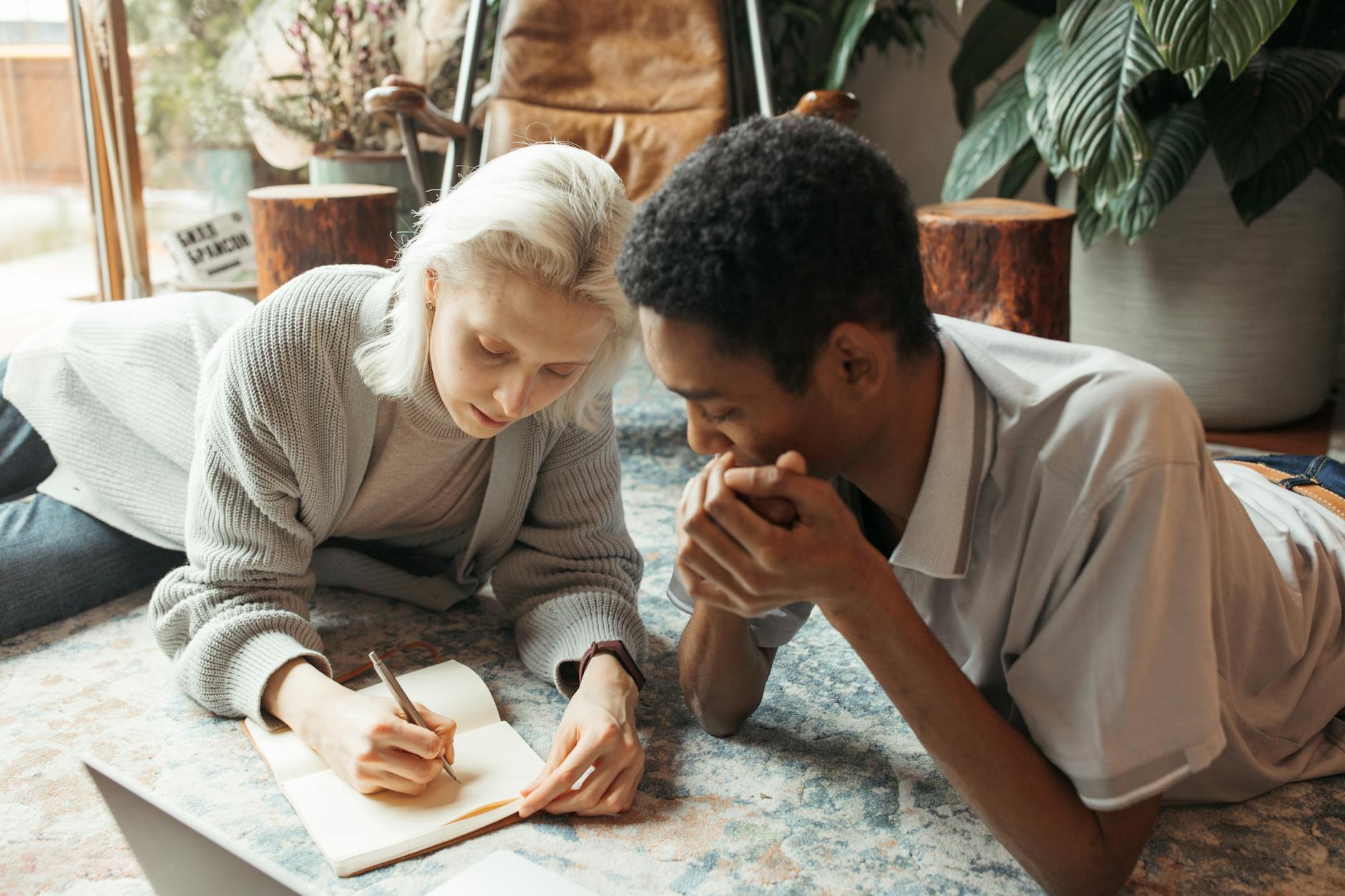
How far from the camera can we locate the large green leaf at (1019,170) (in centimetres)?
284

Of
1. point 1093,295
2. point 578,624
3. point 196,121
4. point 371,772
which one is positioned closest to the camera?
point 371,772

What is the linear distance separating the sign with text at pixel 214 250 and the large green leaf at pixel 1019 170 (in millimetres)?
1970

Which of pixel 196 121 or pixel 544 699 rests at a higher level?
pixel 196 121

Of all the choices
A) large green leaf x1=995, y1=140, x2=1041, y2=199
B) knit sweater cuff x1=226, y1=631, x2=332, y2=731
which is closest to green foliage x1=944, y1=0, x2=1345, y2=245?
large green leaf x1=995, y1=140, x2=1041, y2=199

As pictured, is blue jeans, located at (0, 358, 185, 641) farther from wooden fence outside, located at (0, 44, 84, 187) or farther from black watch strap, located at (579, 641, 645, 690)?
wooden fence outside, located at (0, 44, 84, 187)

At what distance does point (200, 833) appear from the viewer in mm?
803

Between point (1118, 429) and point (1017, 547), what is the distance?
0.45 ft

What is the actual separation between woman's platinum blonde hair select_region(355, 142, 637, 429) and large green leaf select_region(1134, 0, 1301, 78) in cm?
126

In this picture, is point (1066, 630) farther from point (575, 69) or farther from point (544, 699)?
point (575, 69)

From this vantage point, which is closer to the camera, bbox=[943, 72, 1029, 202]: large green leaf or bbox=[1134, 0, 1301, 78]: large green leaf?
bbox=[1134, 0, 1301, 78]: large green leaf

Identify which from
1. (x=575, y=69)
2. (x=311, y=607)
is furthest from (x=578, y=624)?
(x=575, y=69)

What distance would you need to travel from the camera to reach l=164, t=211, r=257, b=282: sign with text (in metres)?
3.13

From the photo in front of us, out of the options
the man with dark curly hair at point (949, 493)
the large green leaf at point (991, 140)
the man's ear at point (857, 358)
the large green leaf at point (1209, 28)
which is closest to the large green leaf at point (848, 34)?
the large green leaf at point (991, 140)

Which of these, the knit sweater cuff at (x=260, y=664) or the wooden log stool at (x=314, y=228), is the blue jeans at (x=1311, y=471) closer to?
the knit sweater cuff at (x=260, y=664)
